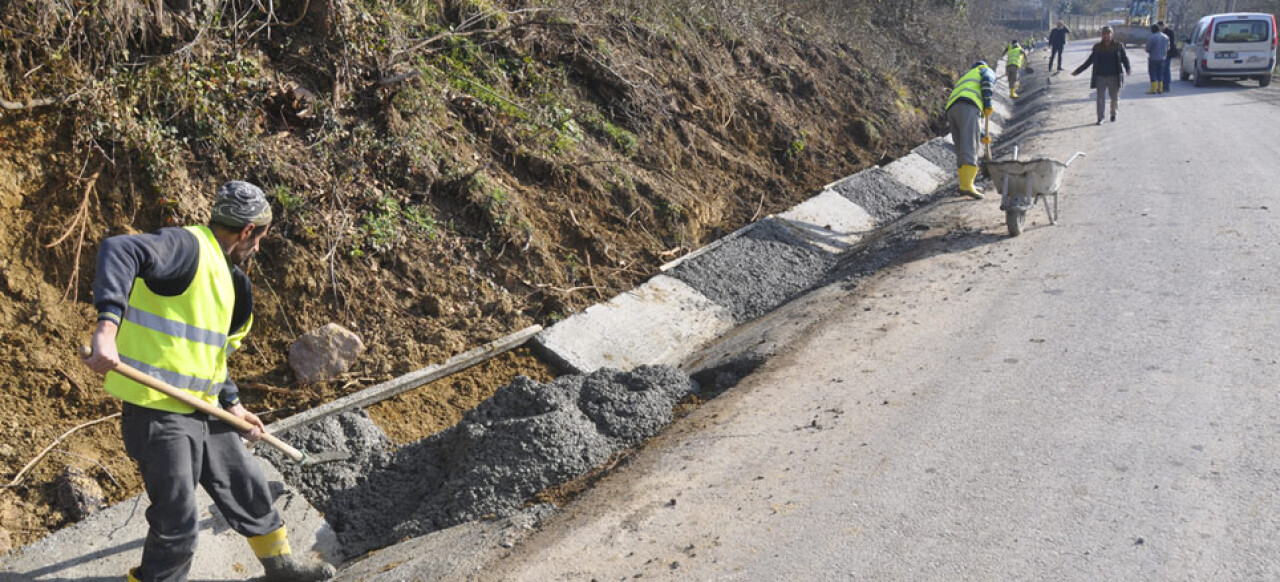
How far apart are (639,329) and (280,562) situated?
369 cm

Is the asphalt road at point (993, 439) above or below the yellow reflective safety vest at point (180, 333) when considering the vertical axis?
below

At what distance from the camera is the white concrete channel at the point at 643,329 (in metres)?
4.25

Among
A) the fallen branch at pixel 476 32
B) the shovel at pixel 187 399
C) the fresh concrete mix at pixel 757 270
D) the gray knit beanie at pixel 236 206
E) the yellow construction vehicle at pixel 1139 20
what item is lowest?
the yellow construction vehicle at pixel 1139 20

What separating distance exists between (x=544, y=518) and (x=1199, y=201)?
26.5 ft

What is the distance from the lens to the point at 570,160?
8.59m

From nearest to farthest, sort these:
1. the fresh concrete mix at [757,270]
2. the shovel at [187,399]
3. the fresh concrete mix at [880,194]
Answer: the shovel at [187,399]
the fresh concrete mix at [757,270]
the fresh concrete mix at [880,194]

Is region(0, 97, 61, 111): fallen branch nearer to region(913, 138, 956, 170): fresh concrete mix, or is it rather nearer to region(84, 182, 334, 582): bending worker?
region(84, 182, 334, 582): bending worker

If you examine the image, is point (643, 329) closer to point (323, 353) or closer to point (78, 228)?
point (323, 353)

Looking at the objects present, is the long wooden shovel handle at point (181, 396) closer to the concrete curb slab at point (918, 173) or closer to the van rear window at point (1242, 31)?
the concrete curb slab at point (918, 173)

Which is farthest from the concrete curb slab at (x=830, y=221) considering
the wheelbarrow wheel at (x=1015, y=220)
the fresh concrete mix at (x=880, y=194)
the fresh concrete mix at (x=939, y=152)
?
the fresh concrete mix at (x=939, y=152)

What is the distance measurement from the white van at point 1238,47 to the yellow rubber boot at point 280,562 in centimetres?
2382

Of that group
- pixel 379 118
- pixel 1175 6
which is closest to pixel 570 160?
pixel 379 118

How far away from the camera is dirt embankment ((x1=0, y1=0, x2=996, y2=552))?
5.33 meters

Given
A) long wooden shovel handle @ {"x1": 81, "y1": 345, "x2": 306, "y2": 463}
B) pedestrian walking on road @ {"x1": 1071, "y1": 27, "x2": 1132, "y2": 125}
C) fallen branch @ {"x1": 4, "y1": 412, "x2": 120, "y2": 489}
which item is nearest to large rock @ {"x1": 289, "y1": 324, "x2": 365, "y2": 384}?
fallen branch @ {"x1": 4, "y1": 412, "x2": 120, "y2": 489}
